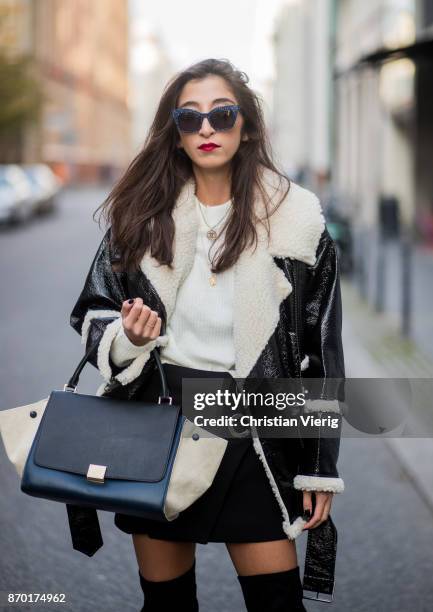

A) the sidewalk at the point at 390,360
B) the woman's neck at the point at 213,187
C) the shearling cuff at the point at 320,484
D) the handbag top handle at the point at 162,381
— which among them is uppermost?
the woman's neck at the point at 213,187

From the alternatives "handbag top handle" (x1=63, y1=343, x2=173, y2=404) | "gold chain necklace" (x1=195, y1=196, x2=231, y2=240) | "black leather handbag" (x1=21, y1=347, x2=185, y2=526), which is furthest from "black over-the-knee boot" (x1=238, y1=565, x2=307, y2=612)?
"gold chain necklace" (x1=195, y1=196, x2=231, y2=240)

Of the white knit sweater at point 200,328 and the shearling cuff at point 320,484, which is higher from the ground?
the white knit sweater at point 200,328

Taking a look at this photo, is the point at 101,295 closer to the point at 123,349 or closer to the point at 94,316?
the point at 94,316

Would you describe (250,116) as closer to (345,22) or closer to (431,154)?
(431,154)

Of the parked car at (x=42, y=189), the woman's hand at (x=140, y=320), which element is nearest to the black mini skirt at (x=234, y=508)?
the woman's hand at (x=140, y=320)

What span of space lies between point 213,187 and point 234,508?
0.87 meters

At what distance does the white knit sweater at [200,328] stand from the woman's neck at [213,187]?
160 millimetres

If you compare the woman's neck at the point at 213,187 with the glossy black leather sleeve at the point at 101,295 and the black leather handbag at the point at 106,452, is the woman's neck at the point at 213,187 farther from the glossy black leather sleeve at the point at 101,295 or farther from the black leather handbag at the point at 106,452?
the black leather handbag at the point at 106,452

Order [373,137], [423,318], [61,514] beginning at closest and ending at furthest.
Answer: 1. [61,514]
2. [423,318]
3. [373,137]

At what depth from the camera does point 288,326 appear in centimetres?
247

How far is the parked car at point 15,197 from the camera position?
26.4 meters

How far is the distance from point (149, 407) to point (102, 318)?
1.01 feet

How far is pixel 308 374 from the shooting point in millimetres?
2512

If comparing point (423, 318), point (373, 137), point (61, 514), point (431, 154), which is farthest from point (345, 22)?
point (61, 514)
